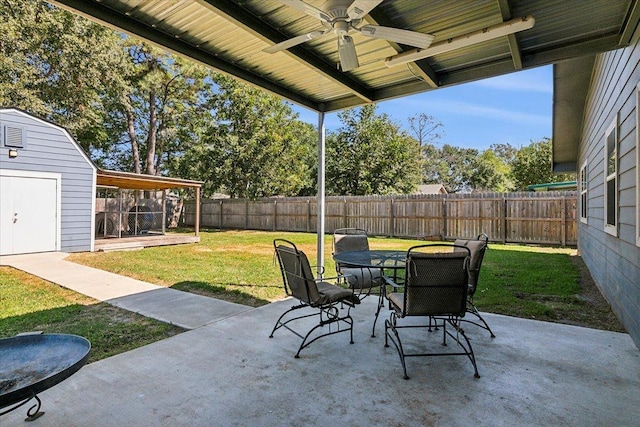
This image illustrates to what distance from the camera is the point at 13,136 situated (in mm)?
7641

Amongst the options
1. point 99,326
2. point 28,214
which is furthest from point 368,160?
point 99,326

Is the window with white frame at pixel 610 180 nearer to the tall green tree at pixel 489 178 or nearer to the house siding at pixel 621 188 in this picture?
the house siding at pixel 621 188

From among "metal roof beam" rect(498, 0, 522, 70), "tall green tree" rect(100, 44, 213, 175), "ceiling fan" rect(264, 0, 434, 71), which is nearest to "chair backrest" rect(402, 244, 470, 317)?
"ceiling fan" rect(264, 0, 434, 71)

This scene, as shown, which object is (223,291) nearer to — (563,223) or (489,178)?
(563,223)

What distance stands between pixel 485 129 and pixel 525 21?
3771 cm

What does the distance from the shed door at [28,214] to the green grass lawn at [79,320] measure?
12.4 feet

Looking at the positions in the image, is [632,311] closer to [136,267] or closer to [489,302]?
Result: [489,302]

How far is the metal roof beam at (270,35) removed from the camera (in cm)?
273

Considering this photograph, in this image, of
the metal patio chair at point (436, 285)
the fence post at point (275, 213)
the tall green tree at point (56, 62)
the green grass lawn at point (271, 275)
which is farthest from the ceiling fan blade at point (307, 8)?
the tall green tree at point (56, 62)

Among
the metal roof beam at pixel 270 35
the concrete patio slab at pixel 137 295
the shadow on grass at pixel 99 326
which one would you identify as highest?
the metal roof beam at pixel 270 35

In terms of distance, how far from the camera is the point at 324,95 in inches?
194

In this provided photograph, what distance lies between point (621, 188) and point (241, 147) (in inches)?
580

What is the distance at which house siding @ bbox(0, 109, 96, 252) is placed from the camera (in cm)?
782

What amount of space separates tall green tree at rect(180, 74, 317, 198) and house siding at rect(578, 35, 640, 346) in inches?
523
